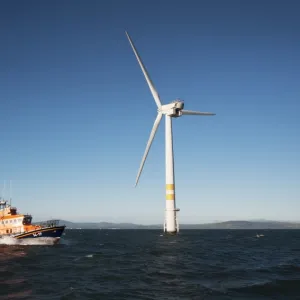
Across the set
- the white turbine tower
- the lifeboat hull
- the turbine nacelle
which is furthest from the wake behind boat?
the turbine nacelle

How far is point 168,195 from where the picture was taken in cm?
7944

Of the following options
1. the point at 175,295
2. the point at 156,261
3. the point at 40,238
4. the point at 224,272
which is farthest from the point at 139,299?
the point at 40,238

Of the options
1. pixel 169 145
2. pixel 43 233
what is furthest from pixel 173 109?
pixel 43 233

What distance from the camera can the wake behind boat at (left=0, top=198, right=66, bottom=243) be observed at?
238 ft

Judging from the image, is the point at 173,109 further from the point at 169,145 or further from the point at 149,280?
the point at 149,280

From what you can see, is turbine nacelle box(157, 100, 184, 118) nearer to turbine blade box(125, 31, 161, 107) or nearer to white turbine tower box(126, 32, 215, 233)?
white turbine tower box(126, 32, 215, 233)

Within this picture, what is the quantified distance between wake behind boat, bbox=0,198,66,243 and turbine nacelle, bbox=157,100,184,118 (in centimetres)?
3885

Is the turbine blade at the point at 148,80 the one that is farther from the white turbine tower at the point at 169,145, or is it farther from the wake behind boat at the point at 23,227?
the wake behind boat at the point at 23,227

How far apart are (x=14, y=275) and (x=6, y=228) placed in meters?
44.2

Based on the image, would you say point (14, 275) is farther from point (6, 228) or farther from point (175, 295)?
point (6, 228)

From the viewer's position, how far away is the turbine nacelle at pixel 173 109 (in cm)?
8588

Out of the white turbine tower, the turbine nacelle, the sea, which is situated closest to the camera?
the sea

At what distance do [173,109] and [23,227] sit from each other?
46.0 m

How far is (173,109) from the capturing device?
8581 cm
